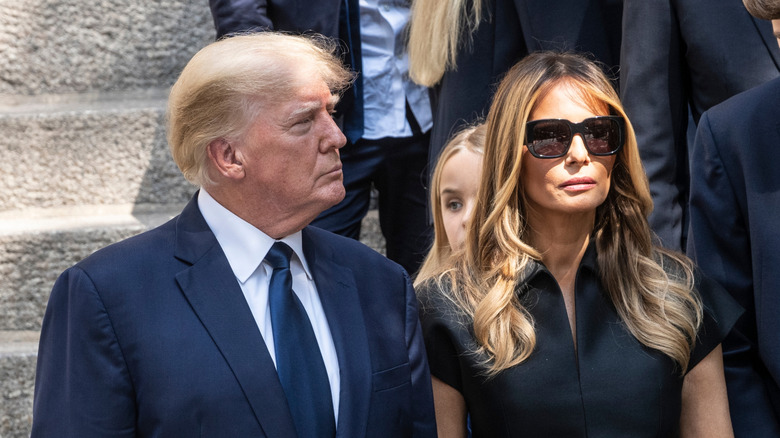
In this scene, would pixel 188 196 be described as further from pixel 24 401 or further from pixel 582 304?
pixel 582 304

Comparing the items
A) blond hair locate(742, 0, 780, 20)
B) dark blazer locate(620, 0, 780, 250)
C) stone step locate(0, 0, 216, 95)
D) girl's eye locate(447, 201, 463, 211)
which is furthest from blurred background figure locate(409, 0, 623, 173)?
stone step locate(0, 0, 216, 95)

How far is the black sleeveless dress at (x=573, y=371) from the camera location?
2314 mm

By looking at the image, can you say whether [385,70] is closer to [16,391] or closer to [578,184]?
[578,184]

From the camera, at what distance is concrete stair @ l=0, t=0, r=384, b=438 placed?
3.94 m

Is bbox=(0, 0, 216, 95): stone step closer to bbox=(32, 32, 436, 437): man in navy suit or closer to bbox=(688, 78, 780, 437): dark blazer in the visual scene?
bbox=(32, 32, 436, 437): man in navy suit

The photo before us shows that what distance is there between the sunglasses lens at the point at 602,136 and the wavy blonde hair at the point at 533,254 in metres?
0.05

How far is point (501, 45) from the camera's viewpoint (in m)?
3.39

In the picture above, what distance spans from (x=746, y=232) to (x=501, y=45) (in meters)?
1.24

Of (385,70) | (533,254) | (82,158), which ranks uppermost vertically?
(533,254)

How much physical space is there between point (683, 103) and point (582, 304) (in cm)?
96

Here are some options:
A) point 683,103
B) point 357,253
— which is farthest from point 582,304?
point 683,103

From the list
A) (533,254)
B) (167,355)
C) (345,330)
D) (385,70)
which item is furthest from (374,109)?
(167,355)

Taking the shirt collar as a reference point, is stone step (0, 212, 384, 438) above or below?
below

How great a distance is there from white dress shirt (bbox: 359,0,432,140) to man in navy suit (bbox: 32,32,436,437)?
4.35 feet
